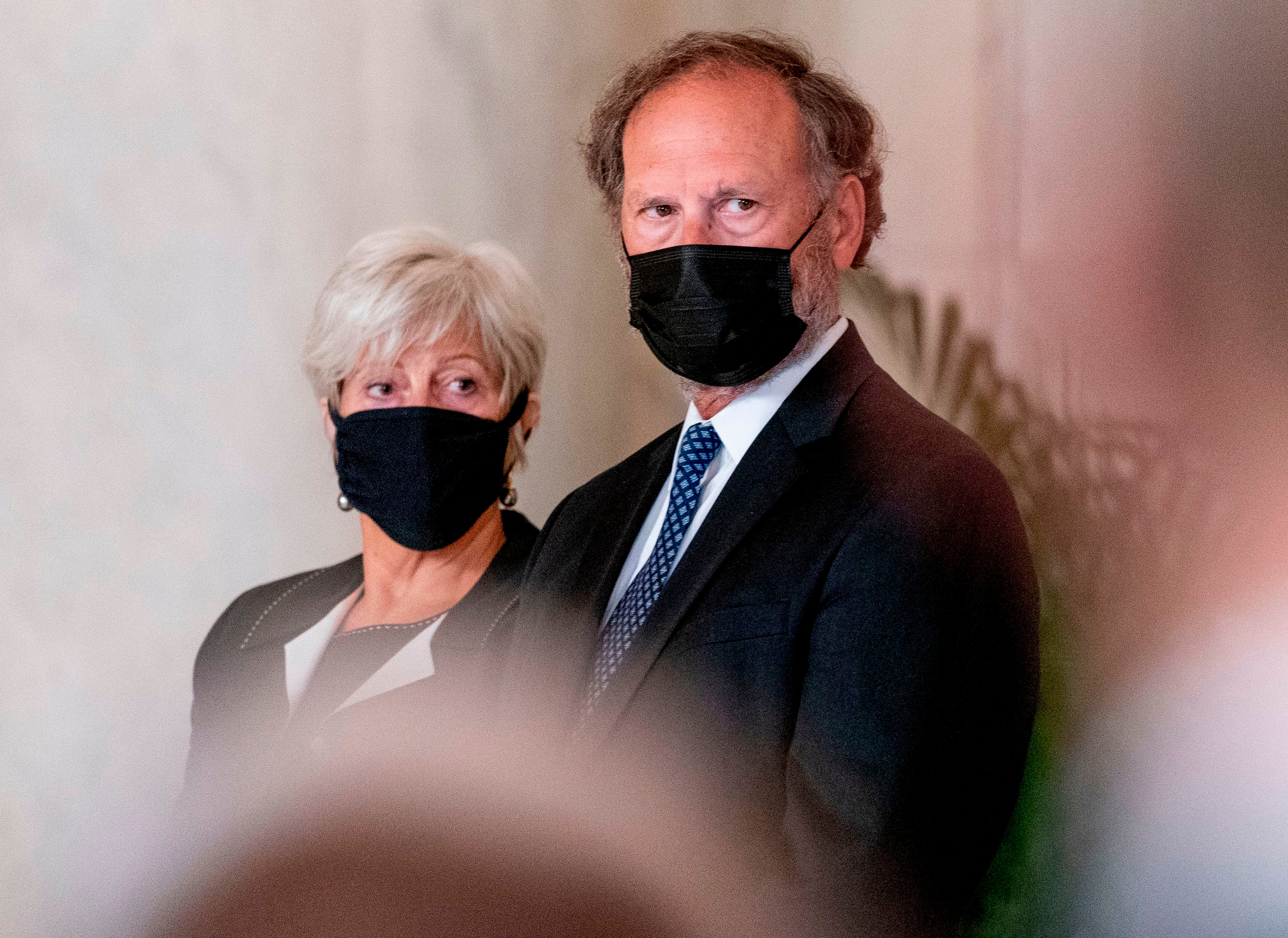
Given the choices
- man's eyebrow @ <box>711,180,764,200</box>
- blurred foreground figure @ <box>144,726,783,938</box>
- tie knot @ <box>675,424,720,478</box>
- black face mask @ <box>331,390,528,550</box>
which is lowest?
blurred foreground figure @ <box>144,726,783,938</box>

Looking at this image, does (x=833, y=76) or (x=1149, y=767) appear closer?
(x=1149, y=767)

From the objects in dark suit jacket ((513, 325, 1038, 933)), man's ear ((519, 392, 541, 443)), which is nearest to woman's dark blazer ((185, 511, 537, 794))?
man's ear ((519, 392, 541, 443))

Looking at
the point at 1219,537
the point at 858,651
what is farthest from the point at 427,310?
the point at 1219,537

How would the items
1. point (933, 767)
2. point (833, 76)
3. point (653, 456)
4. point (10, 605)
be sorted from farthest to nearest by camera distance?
point (10, 605)
point (653, 456)
point (833, 76)
point (933, 767)

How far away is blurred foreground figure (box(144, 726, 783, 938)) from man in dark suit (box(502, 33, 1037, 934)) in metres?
0.09

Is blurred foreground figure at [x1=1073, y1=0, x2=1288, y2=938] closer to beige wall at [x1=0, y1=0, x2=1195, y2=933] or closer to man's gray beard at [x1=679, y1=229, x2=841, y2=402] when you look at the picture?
man's gray beard at [x1=679, y1=229, x2=841, y2=402]

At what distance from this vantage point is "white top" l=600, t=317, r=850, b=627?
1161 millimetres

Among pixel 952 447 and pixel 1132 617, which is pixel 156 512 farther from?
pixel 1132 617

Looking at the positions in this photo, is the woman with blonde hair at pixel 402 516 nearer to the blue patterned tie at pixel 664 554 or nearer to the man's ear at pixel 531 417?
the man's ear at pixel 531 417

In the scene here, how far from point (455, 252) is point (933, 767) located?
36.4 inches

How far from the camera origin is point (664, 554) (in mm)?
1192

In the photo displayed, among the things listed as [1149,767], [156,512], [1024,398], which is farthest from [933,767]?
[156,512]

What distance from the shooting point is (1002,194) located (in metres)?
1.12

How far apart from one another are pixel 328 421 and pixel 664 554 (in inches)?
23.2
